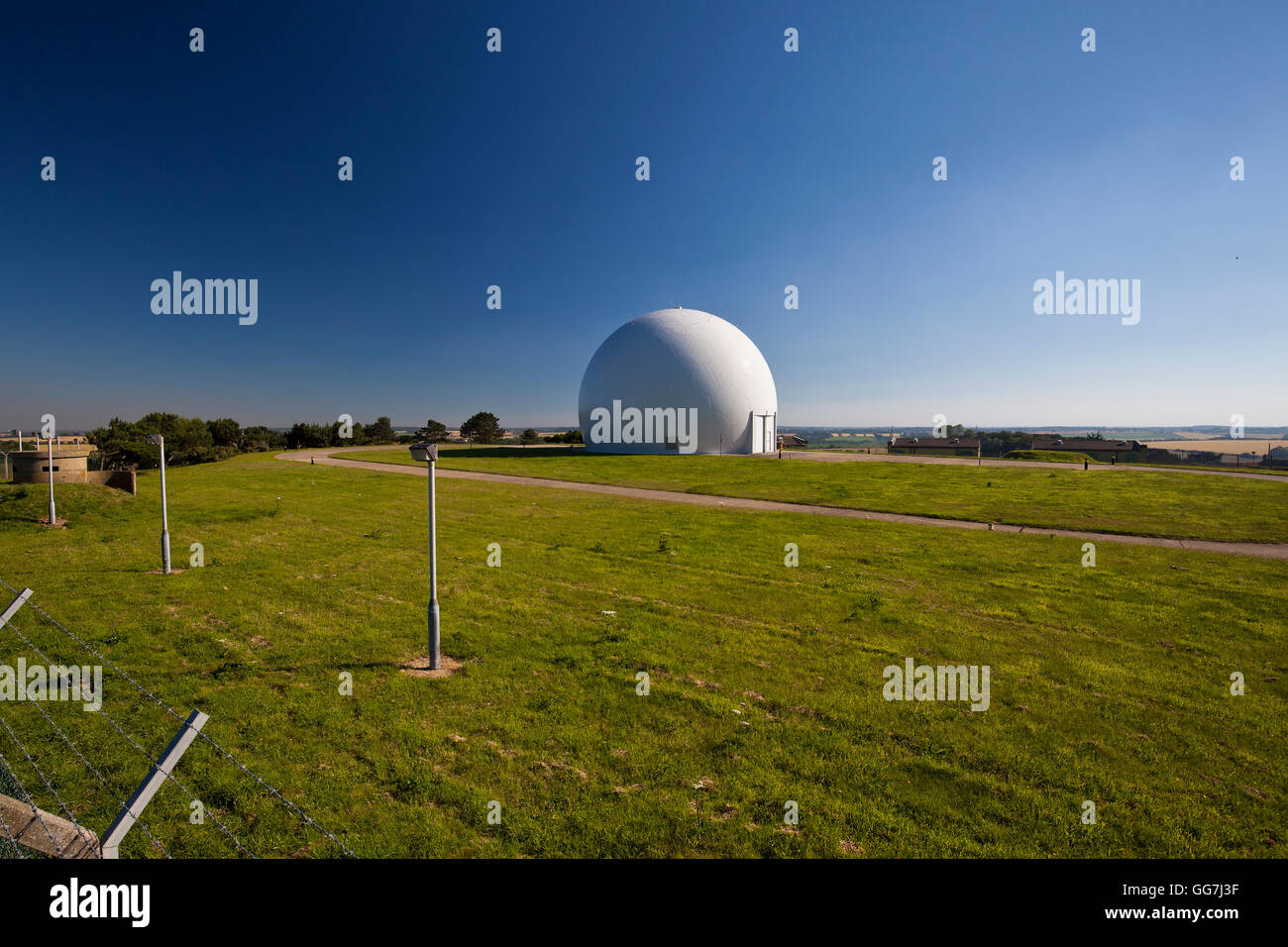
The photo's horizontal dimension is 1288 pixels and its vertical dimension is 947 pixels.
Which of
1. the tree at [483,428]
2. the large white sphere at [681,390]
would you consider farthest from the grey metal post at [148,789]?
the tree at [483,428]

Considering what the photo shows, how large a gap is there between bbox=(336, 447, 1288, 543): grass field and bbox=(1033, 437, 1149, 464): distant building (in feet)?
64.5

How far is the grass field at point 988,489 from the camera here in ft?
63.0

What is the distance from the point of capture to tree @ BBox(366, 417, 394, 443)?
69.6 meters

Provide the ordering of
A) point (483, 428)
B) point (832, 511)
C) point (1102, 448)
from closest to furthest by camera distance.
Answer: point (832, 511) → point (1102, 448) → point (483, 428)

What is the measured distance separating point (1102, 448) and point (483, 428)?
72279 mm

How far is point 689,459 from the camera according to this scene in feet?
144

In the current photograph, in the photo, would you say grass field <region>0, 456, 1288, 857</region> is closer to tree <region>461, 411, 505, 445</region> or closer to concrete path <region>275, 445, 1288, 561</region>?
concrete path <region>275, 445, 1288, 561</region>

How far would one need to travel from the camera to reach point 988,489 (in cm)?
2672

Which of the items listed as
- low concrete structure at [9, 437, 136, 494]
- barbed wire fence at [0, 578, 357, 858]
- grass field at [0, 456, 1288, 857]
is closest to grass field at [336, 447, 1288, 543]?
grass field at [0, 456, 1288, 857]

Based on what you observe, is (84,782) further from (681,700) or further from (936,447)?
(936,447)

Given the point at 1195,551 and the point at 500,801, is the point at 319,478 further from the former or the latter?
the point at 1195,551

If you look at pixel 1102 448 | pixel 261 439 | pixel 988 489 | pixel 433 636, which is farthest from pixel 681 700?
pixel 1102 448
